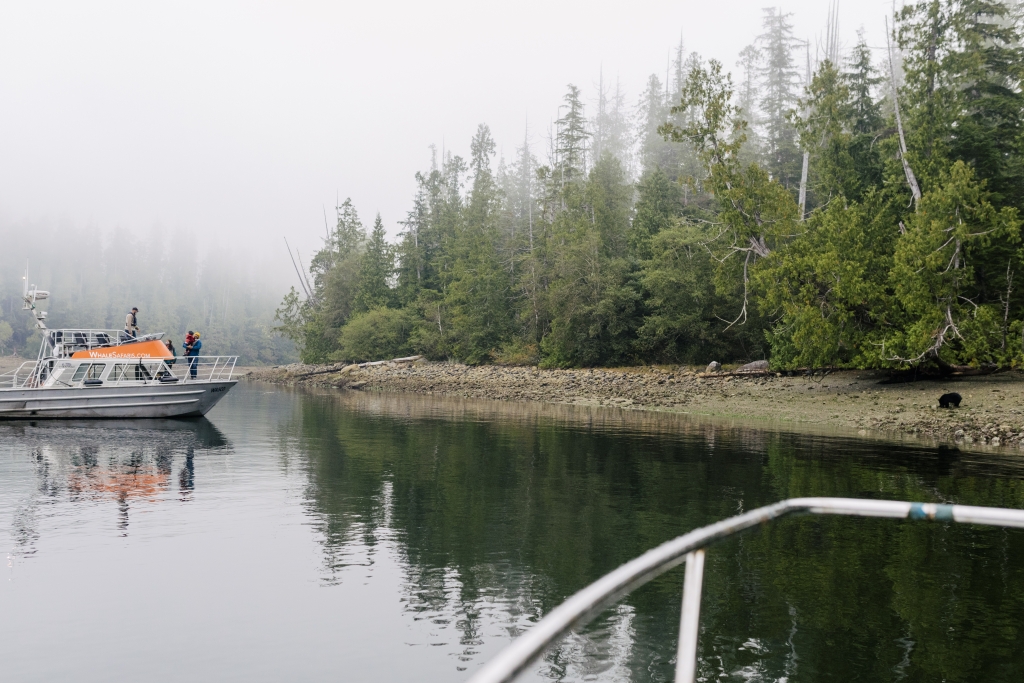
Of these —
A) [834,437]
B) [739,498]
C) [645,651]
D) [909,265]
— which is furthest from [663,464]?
[909,265]

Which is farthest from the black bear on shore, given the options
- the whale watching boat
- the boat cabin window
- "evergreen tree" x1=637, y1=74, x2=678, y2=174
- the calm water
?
"evergreen tree" x1=637, y1=74, x2=678, y2=174

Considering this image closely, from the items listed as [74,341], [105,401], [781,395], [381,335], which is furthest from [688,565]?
[381,335]

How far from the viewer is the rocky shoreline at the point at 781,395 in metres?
29.2

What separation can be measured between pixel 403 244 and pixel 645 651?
9139cm

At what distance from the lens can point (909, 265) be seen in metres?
35.2

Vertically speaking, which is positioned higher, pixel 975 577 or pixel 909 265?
pixel 909 265

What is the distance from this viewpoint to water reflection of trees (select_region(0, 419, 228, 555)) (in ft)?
50.9

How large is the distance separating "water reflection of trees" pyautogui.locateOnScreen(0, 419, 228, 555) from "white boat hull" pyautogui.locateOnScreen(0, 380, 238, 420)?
0.36 m

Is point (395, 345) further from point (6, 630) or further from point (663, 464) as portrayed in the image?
point (6, 630)

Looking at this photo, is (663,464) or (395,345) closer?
(663,464)

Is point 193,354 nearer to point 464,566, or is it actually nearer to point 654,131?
point 464,566

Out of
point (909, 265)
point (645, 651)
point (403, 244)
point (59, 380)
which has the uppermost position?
point (403, 244)

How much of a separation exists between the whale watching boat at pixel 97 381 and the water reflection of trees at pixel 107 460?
524mm

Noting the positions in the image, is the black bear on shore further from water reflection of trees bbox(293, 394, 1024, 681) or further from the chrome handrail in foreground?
the chrome handrail in foreground
